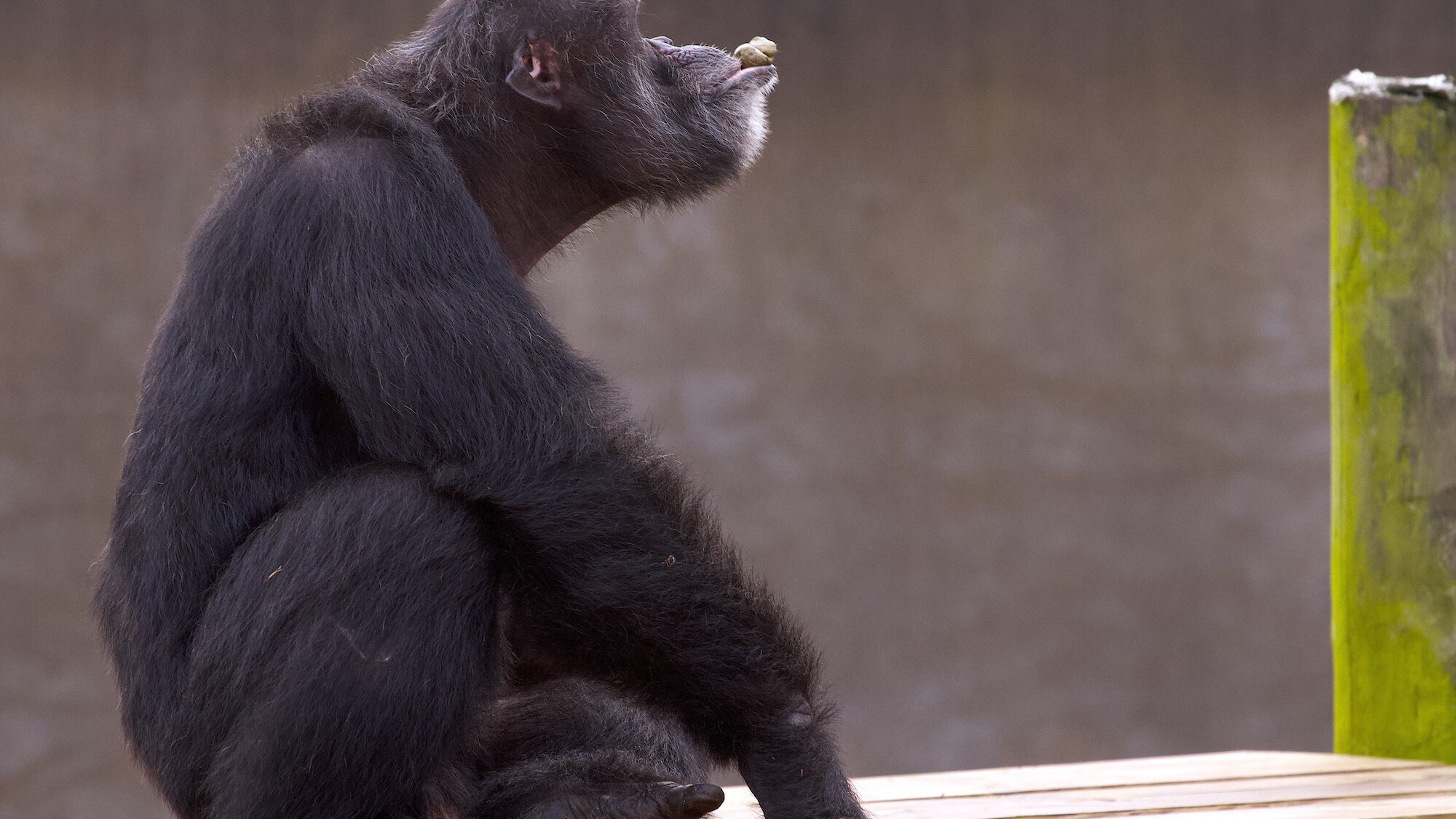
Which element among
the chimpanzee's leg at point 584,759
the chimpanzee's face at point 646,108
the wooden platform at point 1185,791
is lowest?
the wooden platform at point 1185,791

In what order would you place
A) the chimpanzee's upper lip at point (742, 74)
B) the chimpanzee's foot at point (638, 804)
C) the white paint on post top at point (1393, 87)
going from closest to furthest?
the chimpanzee's foot at point (638, 804) < the chimpanzee's upper lip at point (742, 74) < the white paint on post top at point (1393, 87)

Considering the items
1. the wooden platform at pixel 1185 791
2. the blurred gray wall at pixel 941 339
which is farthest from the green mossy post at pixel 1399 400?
the blurred gray wall at pixel 941 339

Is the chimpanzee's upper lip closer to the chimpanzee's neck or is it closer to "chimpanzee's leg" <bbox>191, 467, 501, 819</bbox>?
the chimpanzee's neck

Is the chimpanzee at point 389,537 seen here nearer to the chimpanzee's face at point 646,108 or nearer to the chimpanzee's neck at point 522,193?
the chimpanzee's neck at point 522,193

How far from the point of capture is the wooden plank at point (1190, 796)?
9.00ft

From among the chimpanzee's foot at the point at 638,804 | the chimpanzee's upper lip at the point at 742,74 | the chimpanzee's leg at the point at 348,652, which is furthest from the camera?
the chimpanzee's upper lip at the point at 742,74

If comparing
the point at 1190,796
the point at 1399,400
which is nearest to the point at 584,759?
the point at 1190,796

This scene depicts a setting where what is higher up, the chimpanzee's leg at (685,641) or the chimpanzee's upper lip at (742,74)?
the chimpanzee's upper lip at (742,74)

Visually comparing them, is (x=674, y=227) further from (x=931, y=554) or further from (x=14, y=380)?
(x=14, y=380)

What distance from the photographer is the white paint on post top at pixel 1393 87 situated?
319 cm

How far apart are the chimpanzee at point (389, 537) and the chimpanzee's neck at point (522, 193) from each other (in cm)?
14

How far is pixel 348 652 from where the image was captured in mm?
2027

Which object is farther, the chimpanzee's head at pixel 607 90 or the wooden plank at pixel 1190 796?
the wooden plank at pixel 1190 796

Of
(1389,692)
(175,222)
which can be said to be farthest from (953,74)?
(1389,692)
